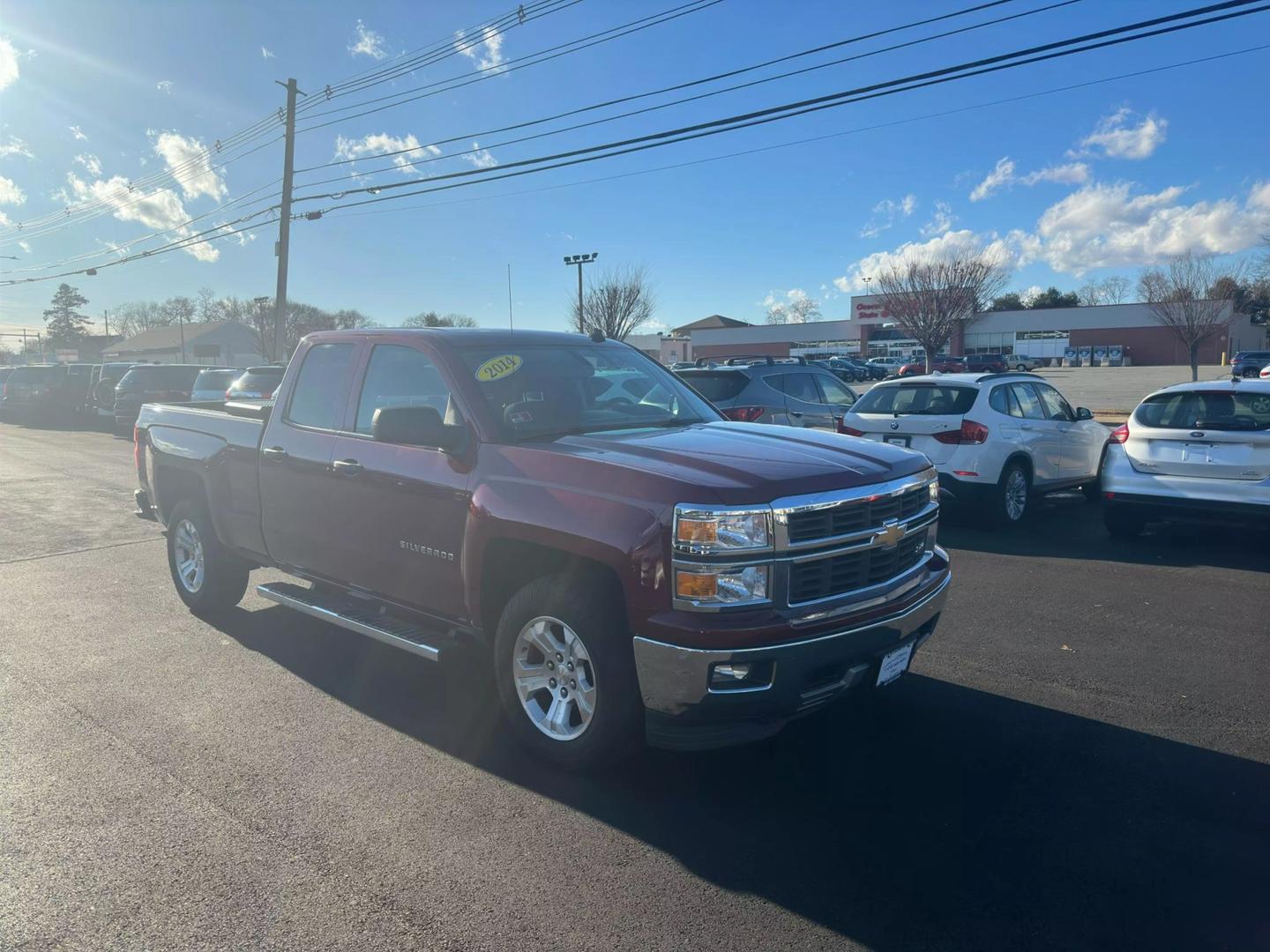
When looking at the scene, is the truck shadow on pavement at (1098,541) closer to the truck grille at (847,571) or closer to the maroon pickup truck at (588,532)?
the maroon pickup truck at (588,532)

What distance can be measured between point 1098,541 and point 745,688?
705 cm

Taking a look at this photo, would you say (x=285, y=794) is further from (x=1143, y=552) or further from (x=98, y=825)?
(x=1143, y=552)

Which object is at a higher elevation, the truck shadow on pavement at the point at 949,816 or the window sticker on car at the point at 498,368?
the window sticker on car at the point at 498,368

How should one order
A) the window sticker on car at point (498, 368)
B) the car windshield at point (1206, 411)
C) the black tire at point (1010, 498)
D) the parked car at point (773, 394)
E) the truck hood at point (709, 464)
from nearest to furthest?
the truck hood at point (709, 464) → the window sticker on car at point (498, 368) → the car windshield at point (1206, 411) → the black tire at point (1010, 498) → the parked car at point (773, 394)

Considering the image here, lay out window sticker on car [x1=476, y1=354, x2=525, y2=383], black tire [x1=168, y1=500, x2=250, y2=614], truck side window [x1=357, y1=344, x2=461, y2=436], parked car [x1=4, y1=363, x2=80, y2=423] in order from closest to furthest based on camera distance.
→ window sticker on car [x1=476, y1=354, x2=525, y2=383], truck side window [x1=357, y1=344, x2=461, y2=436], black tire [x1=168, y1=500, x2=250, y2=614], parked car [x1=4, y1=363, x2=80, y2=423]

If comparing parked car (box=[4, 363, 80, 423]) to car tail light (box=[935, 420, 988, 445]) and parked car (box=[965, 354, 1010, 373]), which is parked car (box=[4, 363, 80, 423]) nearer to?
car tail light (box=[935, 420, 988, 445])

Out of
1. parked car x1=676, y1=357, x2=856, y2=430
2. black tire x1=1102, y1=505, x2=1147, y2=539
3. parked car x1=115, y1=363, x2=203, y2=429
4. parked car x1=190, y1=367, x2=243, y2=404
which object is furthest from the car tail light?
parked car x1=115, y1=363, x2=203, y2=429

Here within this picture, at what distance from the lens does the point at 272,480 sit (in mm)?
5613

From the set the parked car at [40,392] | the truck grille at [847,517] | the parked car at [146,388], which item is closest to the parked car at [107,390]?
the parked car at [146,388]

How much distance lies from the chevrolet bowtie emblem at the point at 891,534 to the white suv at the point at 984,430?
228 inches

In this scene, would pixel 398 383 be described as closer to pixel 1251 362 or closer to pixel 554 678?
pixel 554 678

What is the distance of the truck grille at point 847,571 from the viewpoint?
3.61 m

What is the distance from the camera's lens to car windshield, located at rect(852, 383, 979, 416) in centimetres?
963

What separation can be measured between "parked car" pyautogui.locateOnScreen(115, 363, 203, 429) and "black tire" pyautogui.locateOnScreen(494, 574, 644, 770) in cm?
1948
